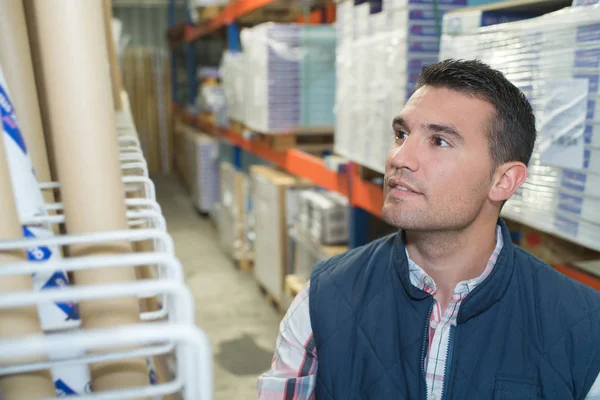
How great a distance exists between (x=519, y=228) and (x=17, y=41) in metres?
1.91

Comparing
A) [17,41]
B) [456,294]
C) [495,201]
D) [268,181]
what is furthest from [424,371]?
[268,181]

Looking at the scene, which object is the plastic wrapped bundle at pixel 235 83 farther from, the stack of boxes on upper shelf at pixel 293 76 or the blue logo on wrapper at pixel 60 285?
the blue logo on wrapper at pixel 60 285

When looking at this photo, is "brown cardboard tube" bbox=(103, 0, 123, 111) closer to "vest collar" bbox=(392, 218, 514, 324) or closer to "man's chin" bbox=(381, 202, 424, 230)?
"man's chin" bbox=(381, 202, 424, 230)

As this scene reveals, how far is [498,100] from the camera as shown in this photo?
145cm

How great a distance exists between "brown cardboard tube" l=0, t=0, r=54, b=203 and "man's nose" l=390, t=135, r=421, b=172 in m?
0.92

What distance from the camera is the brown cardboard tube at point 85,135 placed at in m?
0.63

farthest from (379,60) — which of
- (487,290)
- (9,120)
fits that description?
(9,120)

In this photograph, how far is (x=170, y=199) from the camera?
943 cm

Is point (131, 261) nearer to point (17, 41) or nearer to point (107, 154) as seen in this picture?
point (107, 154)

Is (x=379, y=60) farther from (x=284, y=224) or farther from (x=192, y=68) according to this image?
(x=192, y=68)

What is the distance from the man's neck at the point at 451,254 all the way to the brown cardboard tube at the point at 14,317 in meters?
1.14

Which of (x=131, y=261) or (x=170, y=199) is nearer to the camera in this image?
(x=131, y=261)

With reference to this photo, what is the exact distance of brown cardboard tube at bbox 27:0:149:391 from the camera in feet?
2.06

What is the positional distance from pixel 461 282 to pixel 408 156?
0.36m
